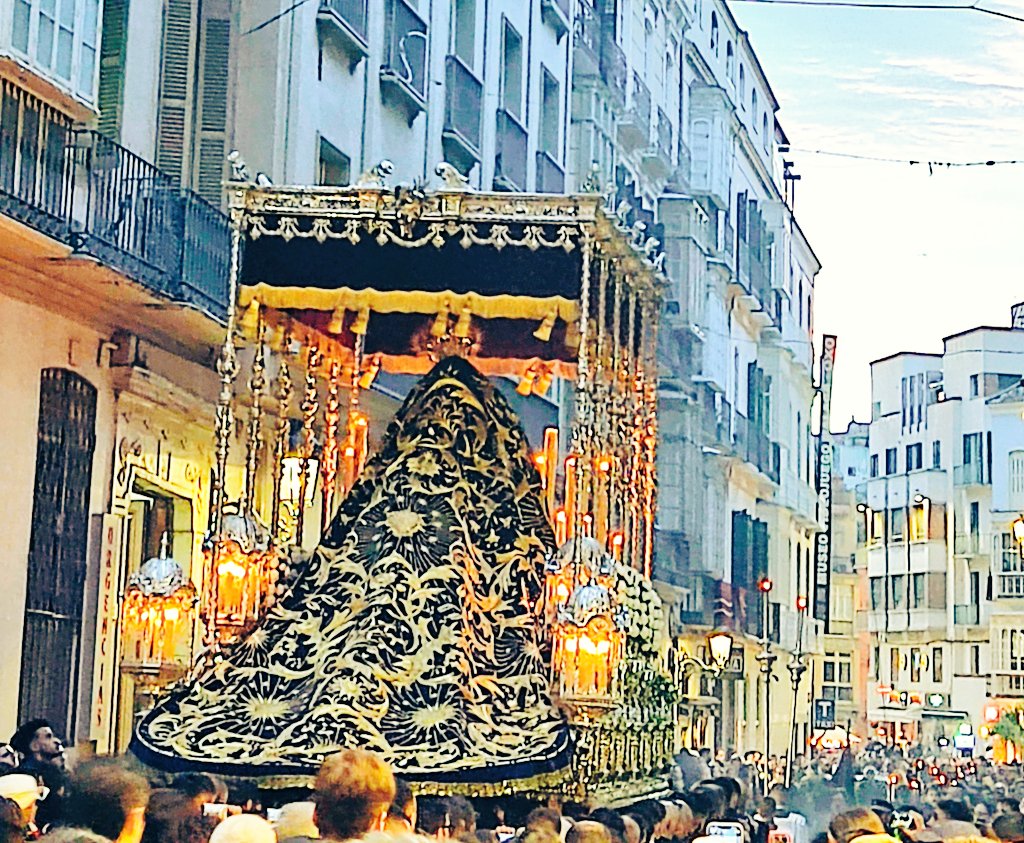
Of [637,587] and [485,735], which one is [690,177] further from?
[485,735]

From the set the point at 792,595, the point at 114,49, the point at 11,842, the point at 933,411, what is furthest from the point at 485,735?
the point at 933,411

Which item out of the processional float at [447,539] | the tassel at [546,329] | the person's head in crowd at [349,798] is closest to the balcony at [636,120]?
the processional float at [447,539]

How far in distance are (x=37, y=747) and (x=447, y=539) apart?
322 cm

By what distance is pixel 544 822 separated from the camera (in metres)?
9.44

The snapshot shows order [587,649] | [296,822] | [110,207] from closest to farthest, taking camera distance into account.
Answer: [296,822] < [587,649] < [110,207]

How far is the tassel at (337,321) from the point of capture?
50.7 ft

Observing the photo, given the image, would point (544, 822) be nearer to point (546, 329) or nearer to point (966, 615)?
point (546, 329)

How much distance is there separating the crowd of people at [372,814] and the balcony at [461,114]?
27.6 ft

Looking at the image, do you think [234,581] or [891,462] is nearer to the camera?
[234,581]

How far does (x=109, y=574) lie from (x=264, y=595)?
10.8 ft

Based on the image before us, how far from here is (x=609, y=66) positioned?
32406 mm

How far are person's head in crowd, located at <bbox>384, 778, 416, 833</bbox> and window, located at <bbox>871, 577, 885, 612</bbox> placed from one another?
59908 millimetres

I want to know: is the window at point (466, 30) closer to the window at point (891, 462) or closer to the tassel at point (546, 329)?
the tassel at point (546, 329)

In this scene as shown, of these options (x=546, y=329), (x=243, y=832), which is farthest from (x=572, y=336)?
(x=243, y=832)
